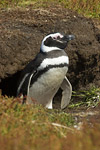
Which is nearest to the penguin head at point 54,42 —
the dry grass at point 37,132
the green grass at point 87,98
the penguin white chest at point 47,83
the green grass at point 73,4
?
the penguin white chest at point 47,83

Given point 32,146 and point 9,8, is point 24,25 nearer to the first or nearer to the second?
point 9,8

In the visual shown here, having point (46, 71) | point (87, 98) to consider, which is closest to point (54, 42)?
point (46, 71)

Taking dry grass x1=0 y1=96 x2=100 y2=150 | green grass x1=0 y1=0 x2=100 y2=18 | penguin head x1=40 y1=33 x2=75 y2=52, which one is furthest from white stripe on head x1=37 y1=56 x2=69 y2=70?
green grass x1=0 y1=0 x2=100 y2=18

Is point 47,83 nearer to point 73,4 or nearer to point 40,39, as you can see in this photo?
point 40,39

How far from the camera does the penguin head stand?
666 cm

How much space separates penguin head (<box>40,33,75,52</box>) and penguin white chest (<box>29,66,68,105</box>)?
19.9 inches

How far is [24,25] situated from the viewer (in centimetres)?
765

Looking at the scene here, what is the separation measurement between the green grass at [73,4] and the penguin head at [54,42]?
5.62ft

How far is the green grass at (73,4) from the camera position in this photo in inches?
328

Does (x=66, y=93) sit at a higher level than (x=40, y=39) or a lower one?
lower

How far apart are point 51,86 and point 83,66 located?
5.27 ft

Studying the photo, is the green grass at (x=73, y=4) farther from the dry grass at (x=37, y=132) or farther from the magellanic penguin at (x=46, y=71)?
the dry grass at (x=37, y=132)

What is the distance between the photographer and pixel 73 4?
341 inches

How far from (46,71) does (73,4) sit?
2.97 m
